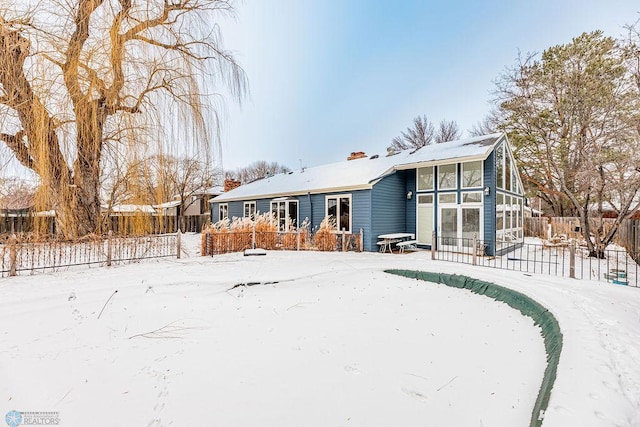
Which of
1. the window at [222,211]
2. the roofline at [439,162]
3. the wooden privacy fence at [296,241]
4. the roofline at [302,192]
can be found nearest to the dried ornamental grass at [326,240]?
the wooden privacy fence at [296,241]

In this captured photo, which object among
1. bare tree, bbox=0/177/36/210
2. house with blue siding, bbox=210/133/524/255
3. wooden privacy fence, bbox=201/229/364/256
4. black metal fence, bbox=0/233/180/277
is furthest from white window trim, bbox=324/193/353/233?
bare tree, bbox=0/177/36/210

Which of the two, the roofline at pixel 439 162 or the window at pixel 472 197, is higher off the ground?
the roofline at pixel 439 162

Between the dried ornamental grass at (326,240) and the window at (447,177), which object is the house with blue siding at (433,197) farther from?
the dried ornamental grass at (326,240)

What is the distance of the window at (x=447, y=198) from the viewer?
33.1 feet

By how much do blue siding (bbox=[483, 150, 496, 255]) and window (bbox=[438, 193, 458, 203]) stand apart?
3.27 ft

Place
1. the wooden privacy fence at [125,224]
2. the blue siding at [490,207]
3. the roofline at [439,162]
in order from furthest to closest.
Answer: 1. the blue siding at [490,207]
2. the roofline at [439,162]
3. the wooden privacy fence at [125,224]

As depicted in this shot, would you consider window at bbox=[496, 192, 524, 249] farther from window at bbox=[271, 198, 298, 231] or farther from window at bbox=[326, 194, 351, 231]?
window at bbox=[271, 198, 298, 231]

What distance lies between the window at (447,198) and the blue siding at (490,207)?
3.27 feet

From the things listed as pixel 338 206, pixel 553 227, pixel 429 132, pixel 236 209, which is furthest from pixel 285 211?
pixel 429 132

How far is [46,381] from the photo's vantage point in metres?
2.61

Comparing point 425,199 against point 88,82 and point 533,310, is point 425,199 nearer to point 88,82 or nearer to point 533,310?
point 533,310

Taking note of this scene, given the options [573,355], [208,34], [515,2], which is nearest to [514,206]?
[515,2]

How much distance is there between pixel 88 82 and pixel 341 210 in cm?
815

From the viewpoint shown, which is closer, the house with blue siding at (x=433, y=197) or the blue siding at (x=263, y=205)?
the house with blue siding at (x=433, y=197)
